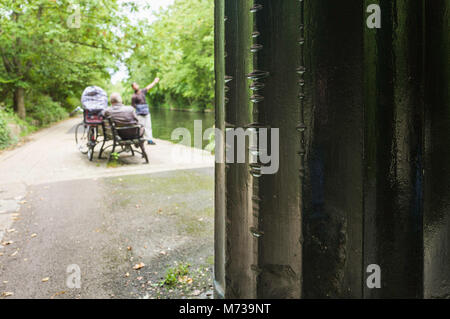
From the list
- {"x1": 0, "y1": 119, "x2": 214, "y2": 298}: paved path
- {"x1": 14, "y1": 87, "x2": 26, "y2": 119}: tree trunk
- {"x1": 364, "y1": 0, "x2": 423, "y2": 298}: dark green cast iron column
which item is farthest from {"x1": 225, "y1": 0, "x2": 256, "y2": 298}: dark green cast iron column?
{"x1": 14, "y1": 87, "x2": 26, "y2": 119}: tree trunk

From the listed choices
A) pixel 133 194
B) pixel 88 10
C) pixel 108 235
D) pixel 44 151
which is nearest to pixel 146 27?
pixel 88 10

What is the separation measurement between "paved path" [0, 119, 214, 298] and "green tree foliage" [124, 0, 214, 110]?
6.02 metres

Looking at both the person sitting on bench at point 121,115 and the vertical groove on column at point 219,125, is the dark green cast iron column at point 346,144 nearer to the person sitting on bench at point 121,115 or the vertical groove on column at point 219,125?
the vertical groove on column at point 219,125

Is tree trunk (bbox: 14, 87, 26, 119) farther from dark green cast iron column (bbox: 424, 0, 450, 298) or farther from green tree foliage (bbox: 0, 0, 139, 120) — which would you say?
dark green cast iron column (bbox: 424, 0, 450, 298)

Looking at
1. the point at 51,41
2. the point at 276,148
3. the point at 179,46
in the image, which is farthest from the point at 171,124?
the point at 276,148

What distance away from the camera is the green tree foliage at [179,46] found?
495 inches

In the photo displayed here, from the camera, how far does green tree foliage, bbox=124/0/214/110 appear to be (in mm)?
12570

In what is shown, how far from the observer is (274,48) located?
4.34 feet

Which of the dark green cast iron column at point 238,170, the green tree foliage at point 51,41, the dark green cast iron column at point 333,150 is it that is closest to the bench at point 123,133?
the green tree foliage at point 51,41

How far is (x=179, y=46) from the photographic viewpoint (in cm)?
1523

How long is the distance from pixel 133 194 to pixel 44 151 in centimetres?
637

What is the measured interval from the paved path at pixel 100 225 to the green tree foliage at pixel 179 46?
6019 mm

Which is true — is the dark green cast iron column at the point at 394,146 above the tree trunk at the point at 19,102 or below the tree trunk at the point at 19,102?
below

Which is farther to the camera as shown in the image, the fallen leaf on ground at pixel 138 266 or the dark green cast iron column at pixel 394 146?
the fallen leaf on ground at pixel 138 266
